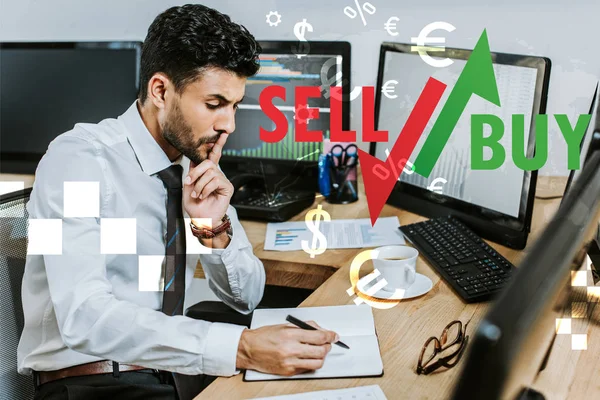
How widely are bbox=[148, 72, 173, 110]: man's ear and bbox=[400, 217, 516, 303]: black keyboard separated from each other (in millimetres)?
687

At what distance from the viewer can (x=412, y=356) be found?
1.11m

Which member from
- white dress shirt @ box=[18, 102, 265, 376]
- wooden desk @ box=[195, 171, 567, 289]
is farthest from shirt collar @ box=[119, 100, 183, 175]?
wooden desk @ box=[195, 171, 567, 289]

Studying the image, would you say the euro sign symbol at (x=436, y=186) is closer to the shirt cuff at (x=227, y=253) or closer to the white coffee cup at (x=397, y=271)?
the white coffee cup at (x=397, y=271)

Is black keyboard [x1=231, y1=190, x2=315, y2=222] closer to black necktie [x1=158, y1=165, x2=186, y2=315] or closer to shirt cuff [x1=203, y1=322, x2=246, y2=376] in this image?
black necktie [x1=158, y1=165, x2=186, y2=315]

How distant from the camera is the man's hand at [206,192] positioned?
1.45 metres

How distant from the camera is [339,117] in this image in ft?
6.56

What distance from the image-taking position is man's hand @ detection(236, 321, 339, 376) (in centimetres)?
106

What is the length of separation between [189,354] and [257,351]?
133 millimetres

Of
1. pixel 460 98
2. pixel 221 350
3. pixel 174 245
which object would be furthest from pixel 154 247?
pixel 460 98

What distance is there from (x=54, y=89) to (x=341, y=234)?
109cm

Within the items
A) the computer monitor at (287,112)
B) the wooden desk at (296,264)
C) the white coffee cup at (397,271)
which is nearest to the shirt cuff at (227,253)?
the wooden desk at (296,264)

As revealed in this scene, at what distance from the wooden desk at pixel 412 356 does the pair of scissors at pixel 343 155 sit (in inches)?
20.8

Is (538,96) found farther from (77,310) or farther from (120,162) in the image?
Result: (77,310)

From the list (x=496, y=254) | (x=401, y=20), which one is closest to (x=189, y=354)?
(x=496, y=254)
